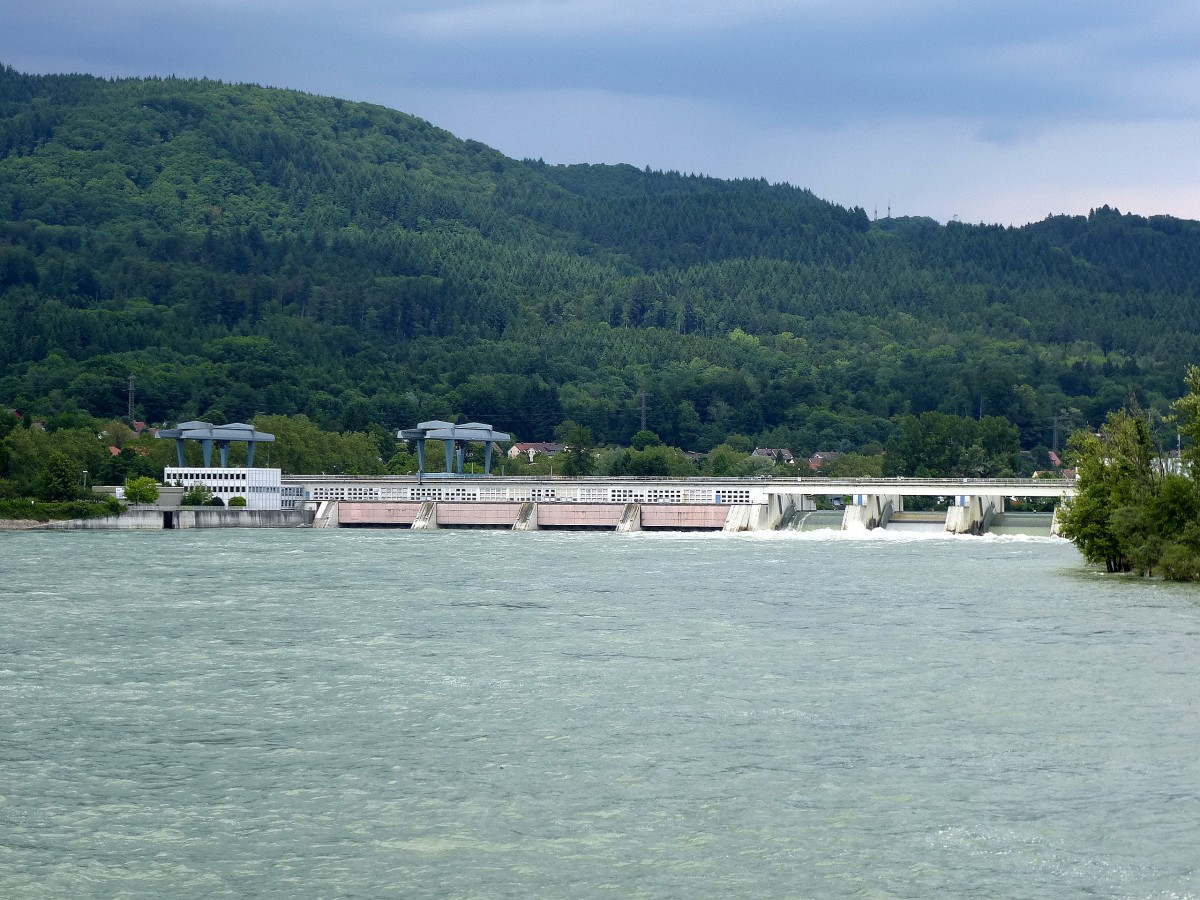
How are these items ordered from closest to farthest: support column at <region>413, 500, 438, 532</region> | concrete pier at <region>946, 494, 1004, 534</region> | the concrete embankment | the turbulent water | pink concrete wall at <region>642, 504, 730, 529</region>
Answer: the turbulent water < the concrete embankment < concrete pier at <region>946, 494, 1004, 534</region> < support column at <region>413, 500, 438, 532</region> < pink concrete wall at <region>642, 504, 730, 529</region>

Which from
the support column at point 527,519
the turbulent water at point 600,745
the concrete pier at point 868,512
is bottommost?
the turbulent water at point 600,745

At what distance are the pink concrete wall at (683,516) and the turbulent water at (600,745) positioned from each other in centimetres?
8245

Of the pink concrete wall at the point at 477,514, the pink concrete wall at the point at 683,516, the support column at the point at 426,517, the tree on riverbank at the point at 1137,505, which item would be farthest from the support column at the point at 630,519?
the tree on riverbank at the point at 1137,505

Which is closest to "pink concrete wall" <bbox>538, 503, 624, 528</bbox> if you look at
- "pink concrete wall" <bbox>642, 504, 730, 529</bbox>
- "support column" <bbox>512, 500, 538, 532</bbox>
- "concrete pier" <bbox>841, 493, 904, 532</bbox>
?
"support column" <bbox>512, 500, 538, 532</bbox>

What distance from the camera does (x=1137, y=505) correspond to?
260ft

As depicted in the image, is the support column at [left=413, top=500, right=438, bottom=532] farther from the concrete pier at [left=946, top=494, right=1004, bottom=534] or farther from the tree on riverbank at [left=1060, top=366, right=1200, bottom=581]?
the tree on riverbank at [left=1060, top=366, right=1200, bottom=581]

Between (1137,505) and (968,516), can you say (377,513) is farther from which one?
(1137,505)

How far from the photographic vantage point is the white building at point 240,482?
155 metres

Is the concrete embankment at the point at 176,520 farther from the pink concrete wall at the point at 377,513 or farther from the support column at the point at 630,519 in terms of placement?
the support column at the point at 630,519

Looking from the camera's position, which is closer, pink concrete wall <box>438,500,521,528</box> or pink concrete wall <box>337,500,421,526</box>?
pink concrete wall <box>438,500,521,528</box>

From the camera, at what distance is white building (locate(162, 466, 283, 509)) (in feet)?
509

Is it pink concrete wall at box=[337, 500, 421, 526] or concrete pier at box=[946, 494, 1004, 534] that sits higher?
concrete pier at box=[946, 494, 1004, 534]

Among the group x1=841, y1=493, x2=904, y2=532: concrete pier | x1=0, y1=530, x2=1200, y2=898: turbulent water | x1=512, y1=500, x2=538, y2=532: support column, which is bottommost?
x1=0, y1=530, x2=1200, y2=898: turbulent water

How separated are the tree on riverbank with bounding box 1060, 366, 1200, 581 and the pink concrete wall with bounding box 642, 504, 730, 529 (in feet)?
219
